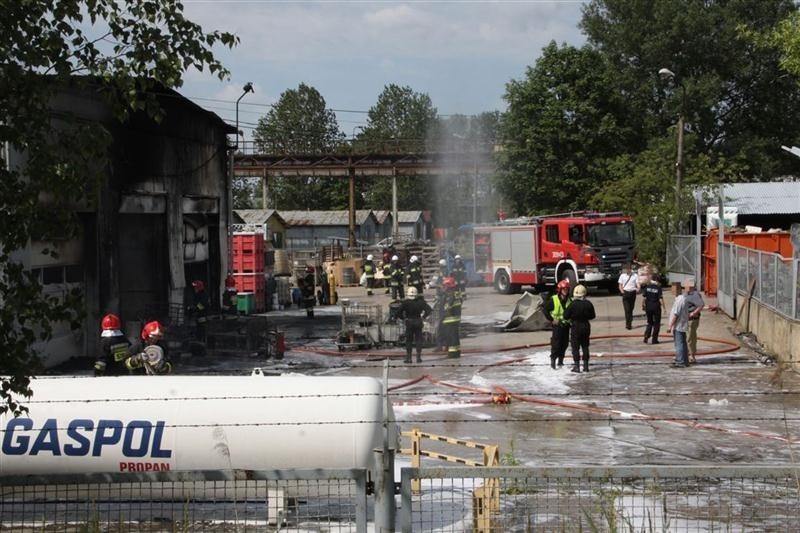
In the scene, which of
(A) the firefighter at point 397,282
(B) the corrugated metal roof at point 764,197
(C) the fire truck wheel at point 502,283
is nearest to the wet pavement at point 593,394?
(A) the firefighter at point 397,282

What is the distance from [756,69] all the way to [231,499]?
6285cm

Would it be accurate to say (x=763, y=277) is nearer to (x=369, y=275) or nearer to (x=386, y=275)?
(x=386, y=275)

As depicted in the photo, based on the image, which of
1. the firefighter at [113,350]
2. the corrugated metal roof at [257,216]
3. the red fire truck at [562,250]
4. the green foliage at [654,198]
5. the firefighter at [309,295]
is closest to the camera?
the firefighter at [113,350]

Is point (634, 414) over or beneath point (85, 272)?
beneath

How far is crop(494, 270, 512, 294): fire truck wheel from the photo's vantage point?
1516 inches

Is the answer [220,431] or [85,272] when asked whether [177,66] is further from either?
[85,272]

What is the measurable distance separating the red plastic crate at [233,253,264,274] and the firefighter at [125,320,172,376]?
68.5 feet

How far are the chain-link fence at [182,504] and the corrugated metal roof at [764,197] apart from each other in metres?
44.4

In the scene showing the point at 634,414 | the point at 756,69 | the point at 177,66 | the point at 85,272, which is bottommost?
the point at 634,414

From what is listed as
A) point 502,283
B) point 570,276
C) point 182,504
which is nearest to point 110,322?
point 182,504

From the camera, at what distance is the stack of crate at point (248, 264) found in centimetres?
3438

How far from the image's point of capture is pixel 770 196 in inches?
2096

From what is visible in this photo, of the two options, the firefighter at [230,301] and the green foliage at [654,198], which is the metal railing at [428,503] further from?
the green foliage at [654,198]

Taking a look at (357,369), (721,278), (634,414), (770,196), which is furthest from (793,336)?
(770,196)
